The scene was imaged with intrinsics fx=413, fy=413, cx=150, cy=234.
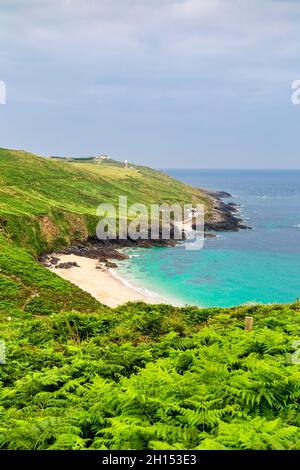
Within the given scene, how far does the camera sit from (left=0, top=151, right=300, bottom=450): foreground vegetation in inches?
275

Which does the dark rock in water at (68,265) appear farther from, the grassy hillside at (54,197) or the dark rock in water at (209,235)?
the dark rock in water at (209,235)

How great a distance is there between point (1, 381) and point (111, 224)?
7635 centimetres

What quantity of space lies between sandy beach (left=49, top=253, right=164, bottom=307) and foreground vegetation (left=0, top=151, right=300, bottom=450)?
25.9 meters

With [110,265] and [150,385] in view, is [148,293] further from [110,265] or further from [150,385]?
[150,385]

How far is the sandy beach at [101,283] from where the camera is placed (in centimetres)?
5106

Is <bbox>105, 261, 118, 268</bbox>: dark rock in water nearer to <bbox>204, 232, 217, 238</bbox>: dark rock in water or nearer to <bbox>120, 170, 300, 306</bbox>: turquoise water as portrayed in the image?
<bbox>120, 170, 300, 306</bbox>: turquoise water

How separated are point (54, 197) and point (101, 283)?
40854 millimetres

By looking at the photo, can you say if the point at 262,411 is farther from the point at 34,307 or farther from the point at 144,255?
the point at 144,255

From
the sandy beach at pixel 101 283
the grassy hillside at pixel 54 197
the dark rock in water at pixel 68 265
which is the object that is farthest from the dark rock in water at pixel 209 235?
the dark rock in water at pixel 68 265

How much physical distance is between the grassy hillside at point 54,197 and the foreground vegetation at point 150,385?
43972 millimetres

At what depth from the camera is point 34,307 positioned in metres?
34.3

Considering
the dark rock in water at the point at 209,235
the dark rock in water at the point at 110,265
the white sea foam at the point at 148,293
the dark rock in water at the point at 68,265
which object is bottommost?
the white sea foam at the point at 148,293

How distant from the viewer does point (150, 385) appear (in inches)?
359
